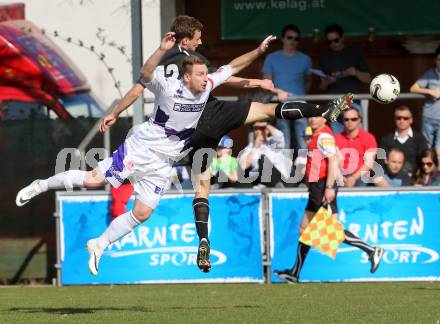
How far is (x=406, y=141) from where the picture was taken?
15.2 metres

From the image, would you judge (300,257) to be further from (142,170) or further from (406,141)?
(142,170)

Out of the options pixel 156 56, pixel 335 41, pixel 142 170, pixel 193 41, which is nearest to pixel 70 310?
pixel 142 170

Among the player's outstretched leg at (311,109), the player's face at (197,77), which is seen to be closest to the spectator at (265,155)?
the player's outstretched leg at (311,109)

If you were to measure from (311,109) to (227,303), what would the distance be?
90.2 inches

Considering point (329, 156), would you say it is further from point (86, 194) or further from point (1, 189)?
point (1, 189)

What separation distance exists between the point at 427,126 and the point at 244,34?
318cm

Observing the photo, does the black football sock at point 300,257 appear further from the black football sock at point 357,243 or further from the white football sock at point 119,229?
the white football sock at point 119,229

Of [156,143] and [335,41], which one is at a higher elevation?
[335,41]

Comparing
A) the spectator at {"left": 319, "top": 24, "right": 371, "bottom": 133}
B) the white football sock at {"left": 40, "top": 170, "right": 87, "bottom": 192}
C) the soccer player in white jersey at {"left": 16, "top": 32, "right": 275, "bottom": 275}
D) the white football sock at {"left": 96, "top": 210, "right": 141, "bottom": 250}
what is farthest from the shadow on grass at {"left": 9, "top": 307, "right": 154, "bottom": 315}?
the spectator at {"left": 319, "top": 24, "right": 371, "bottom": 133}

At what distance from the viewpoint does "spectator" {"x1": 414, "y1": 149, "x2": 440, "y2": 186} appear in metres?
15.0

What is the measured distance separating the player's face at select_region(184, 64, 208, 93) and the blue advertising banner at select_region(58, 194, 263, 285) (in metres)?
4.53

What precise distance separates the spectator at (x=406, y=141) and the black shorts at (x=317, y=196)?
1.38m

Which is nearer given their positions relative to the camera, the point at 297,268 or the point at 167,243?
the point at 297,268

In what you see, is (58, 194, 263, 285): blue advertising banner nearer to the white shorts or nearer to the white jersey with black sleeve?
the white shorts
